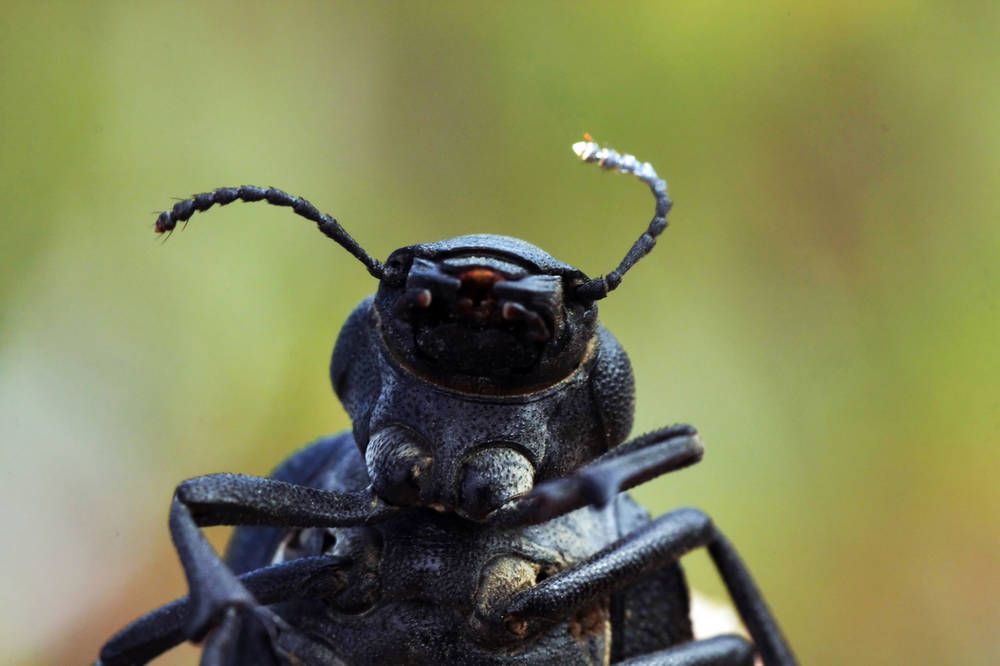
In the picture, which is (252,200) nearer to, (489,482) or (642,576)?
(489,482)

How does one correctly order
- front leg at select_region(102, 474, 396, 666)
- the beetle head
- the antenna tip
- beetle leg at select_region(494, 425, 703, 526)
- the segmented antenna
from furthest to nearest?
1. the antenna tip
2. the segmented antenna
3. the beetle head
4. beetle leg at select_region(494, 425, 703, 526)
5. front leg at select_region(102, 474, 396, 666)

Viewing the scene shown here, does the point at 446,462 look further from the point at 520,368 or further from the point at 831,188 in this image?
the point at 831,188

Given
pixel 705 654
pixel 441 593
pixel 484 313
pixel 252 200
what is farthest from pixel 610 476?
pixel 252 200

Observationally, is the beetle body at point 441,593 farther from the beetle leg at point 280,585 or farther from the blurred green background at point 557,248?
the blurred green background at point 557,248

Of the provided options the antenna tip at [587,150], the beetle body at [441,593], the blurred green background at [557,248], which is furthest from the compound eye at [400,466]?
the blurred green background at [557,248]

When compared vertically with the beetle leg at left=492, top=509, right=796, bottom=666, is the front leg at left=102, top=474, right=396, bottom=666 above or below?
above

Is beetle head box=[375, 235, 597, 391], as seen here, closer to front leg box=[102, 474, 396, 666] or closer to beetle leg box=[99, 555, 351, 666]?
front leg box=[102, 474, 396, 666]

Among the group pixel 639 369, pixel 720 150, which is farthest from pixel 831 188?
pixel 639 369

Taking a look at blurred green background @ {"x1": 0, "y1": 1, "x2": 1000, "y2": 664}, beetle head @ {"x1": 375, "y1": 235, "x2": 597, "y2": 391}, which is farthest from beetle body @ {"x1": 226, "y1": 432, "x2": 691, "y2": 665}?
blurred green background @ {"x1": 0, "y1": 1, "x2": 1000, "y2": 664}
